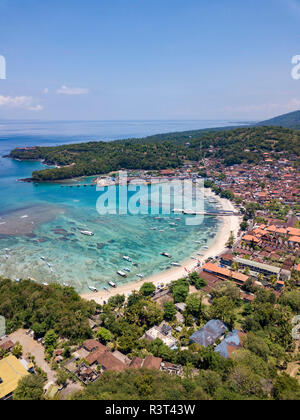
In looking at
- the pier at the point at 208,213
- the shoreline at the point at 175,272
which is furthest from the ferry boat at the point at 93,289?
the pier at the point at 208,213

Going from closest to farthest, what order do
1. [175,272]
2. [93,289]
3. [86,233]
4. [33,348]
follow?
[33,348] < [93,289] < [175,272] < [86,233]

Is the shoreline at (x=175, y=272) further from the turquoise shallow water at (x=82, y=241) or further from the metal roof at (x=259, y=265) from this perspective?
the metal roof at (x=259, y=265)

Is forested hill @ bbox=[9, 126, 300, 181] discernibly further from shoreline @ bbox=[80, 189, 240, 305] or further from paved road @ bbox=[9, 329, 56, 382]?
paved road @ bbox=[9, 329, 56, 382]

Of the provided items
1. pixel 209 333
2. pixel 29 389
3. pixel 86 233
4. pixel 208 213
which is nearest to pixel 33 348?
pixel 29 389

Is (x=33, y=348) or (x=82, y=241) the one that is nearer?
(x=33, y=348)

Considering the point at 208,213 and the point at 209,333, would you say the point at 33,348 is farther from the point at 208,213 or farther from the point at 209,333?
the point at 208,213

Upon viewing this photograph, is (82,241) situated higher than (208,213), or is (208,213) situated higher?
(208,213)
